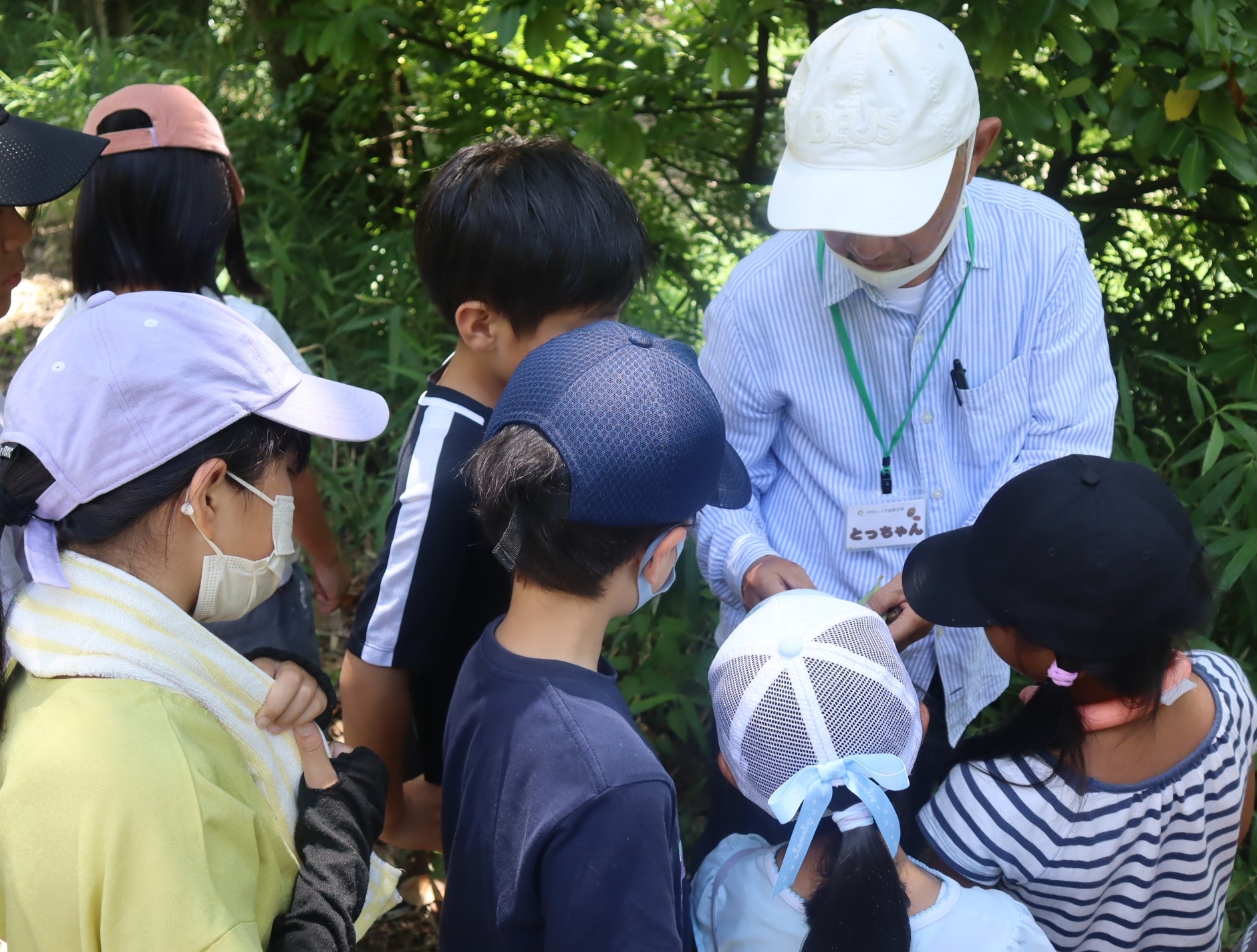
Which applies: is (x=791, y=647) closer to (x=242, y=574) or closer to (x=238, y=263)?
(x=242, y=574)

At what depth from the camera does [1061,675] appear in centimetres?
147

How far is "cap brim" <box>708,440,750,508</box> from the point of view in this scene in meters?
1.53

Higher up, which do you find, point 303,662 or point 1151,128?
point 1151,128

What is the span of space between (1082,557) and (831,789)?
476 mm

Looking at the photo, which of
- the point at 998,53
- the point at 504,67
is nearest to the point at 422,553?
the point at 998,53

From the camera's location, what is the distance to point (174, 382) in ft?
4.12

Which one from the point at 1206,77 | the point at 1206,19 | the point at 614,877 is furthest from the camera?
the point at 1206,77

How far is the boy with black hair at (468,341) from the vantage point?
1730 mm

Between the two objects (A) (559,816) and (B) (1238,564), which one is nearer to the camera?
(A) (559,816)

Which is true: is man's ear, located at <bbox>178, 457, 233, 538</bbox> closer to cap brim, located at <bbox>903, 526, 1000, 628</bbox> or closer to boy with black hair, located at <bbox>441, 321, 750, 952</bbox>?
boy with black hair, located at <bbox>441, 321, 750, 952</bbox>

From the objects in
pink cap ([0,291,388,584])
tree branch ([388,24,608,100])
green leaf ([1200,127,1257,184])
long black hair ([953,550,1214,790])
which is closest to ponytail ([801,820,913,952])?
long black hair ([953,550,1214,790])

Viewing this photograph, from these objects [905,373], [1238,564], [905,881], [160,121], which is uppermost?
[160,121]

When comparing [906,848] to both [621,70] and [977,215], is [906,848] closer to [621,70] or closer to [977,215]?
[977,215]

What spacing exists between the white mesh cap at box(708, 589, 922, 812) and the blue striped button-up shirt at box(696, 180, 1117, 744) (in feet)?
1.39
